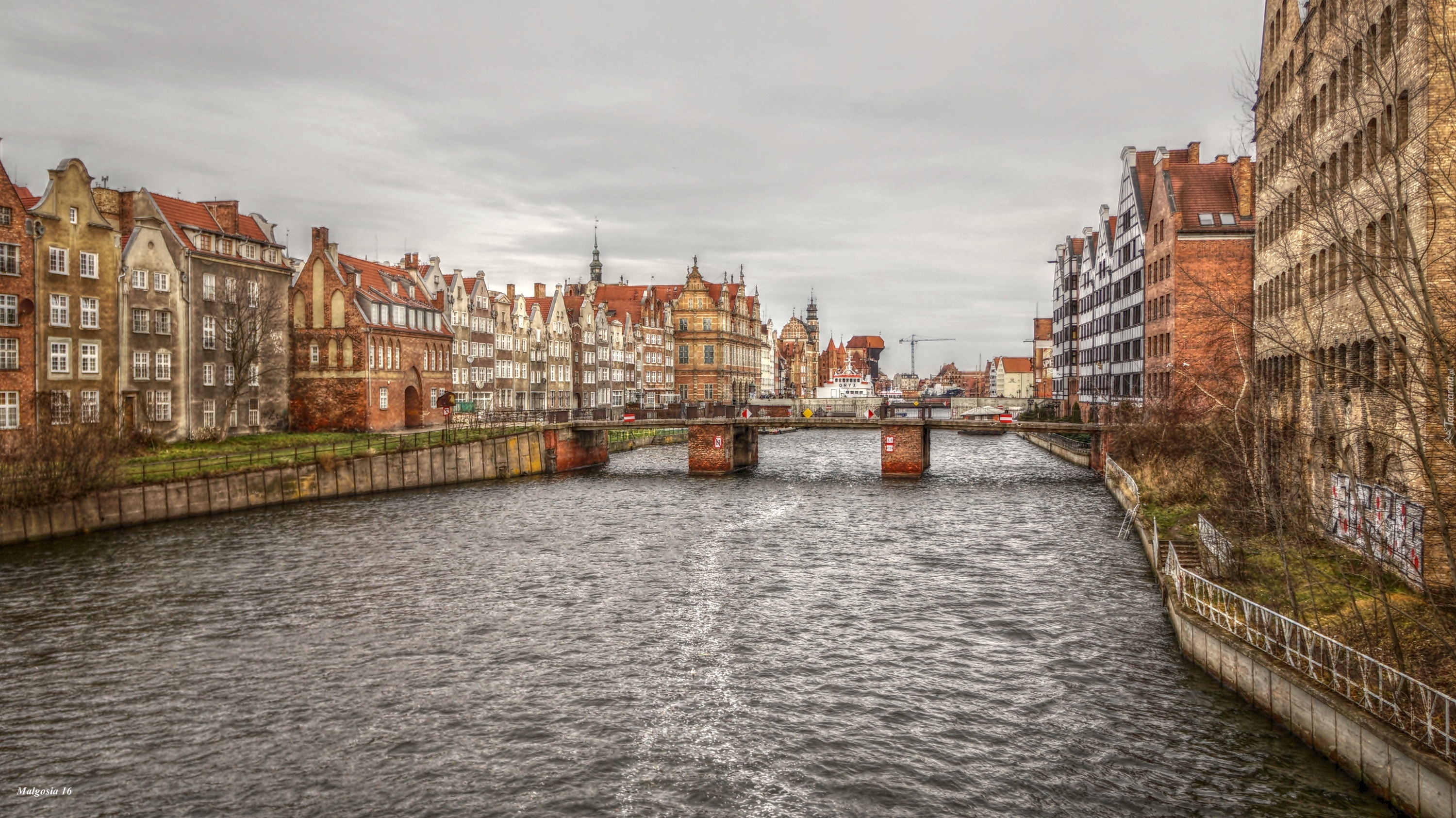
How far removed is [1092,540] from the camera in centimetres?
4394

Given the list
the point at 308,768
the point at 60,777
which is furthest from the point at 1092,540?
the point at 60,777

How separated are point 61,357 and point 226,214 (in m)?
19.7

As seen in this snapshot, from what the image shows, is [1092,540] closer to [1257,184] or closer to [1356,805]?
[1257,184]

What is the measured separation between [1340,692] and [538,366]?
323 feet

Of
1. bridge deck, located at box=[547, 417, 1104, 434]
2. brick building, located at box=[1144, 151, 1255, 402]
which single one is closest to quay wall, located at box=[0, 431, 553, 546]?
bridge deck, located at box=[547, 417, 1104, 434]

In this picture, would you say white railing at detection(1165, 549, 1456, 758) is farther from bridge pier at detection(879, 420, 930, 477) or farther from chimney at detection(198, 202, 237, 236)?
chimney at detection(198, 202, 237, 236)

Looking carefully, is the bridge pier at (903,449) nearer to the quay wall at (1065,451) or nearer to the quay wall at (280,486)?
→ the quay wall at (1065,451)

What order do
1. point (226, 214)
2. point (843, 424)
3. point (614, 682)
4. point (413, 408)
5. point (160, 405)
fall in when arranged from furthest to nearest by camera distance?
point (413, 408) < point (843, 424) < point (226, 214) < point (160, 405) < point (614, 682)

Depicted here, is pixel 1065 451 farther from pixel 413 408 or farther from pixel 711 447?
pixel 413 408

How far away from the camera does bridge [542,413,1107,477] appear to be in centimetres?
7325

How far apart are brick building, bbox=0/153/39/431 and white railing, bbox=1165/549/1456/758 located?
53.0 m

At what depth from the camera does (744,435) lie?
273 ft

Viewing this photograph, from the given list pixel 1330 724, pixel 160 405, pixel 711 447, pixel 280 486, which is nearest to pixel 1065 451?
pixel 711 447

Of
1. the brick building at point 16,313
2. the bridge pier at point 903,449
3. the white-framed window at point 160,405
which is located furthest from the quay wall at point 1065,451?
the brick building at point 16,313
